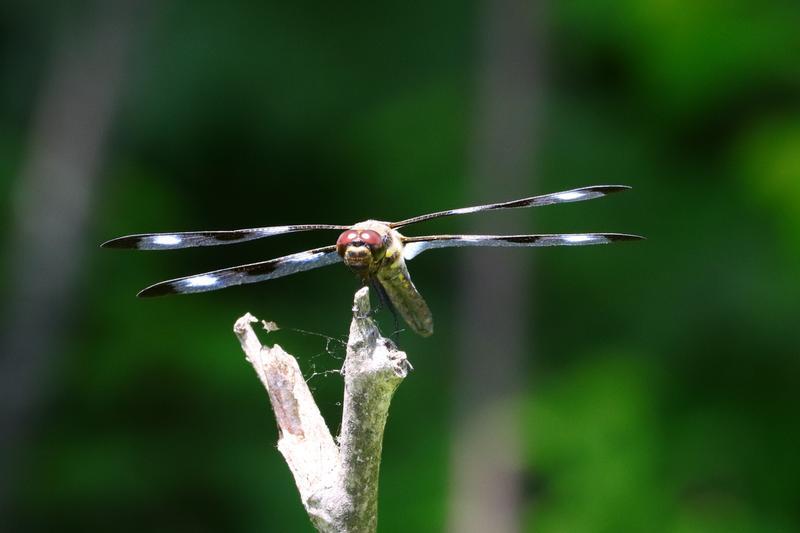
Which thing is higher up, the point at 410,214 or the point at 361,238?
the point at 410,214

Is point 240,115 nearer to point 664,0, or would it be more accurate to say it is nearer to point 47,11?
point 47,11

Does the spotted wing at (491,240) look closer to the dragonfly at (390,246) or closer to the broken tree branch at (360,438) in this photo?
the dragonfly at (390,246)

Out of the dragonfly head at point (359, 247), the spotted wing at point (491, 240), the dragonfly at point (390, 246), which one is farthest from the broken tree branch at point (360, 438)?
the spotted wing at point (491, 240)

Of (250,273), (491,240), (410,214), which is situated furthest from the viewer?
(410,214)

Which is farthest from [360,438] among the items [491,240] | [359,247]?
[491,240]

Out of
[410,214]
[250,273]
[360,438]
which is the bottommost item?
[360,438]

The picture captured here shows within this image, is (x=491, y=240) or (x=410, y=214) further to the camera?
(x=410, y=214)

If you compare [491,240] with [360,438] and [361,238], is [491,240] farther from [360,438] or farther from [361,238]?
[360,438]
